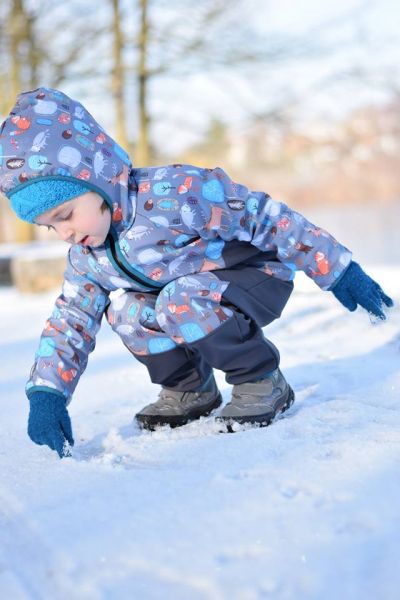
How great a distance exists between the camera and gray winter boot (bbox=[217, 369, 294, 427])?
152cm

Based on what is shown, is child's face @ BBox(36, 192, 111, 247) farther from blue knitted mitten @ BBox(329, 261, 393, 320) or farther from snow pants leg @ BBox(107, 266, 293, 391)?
blue knitted mitten @ BBox(329, 261, 393, 320)

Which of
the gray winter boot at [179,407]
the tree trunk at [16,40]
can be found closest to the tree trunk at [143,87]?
the tree trunk at [16,40]

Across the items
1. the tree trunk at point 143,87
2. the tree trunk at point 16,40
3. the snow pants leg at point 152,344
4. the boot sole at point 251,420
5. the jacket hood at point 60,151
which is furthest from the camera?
the tree trunk at point 143,87

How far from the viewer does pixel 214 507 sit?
1045 mm

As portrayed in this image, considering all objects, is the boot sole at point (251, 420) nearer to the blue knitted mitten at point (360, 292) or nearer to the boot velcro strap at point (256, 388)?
the boot velcro strap at point (256, 388)

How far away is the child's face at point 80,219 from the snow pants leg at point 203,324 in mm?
209

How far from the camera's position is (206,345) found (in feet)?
4.96

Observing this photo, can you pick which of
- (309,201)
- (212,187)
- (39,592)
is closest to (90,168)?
(212,187)

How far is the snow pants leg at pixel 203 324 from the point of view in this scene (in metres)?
1.51

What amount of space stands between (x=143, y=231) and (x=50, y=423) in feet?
1.51

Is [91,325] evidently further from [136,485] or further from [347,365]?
[347,365]

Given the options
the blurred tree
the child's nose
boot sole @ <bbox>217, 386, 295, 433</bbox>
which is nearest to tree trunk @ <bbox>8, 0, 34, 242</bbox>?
the blurred tree

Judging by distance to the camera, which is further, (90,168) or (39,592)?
(90,168)

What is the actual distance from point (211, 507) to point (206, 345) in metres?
0.52
